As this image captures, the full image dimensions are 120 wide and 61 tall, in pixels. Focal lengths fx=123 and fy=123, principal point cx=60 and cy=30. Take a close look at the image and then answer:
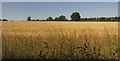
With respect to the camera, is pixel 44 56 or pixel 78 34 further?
pixel 78 34

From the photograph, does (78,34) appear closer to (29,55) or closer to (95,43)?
(95,43)

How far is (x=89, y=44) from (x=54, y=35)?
0.81 m

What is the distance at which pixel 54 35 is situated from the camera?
2857 millimetres

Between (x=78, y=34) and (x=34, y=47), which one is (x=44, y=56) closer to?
(x=34, y=47)

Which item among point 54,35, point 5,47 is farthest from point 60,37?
point 5,47

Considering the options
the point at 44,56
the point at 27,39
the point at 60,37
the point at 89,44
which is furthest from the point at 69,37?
the point at 27,39

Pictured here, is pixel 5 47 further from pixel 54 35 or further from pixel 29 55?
pixel 54 35

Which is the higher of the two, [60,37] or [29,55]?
[60,37]

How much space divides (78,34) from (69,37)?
27cm

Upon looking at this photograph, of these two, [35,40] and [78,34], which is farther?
[78,34]

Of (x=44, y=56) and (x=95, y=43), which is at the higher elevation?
(x=95, y=43)

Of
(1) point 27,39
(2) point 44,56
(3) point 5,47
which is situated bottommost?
(2) point 44,56

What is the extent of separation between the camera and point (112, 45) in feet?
8.84

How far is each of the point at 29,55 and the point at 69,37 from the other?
967mm
